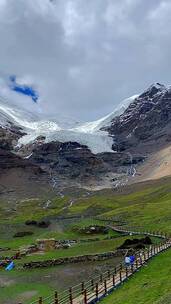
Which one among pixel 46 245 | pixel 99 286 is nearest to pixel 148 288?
pixel 99 286

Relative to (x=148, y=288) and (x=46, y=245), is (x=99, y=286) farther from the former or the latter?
(x=46, y=245)

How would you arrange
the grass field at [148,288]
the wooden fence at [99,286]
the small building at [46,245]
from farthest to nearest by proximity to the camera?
the small building at [46,245], the wooden fence at [99,286], the grass field at [148,288]

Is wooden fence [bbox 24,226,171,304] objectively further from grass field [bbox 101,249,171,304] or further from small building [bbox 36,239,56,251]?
small building [bbox 36,239,56,251]

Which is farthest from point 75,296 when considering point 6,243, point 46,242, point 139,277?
point 6,243

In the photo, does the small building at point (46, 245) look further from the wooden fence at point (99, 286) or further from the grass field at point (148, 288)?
the grass field at point (148, 288)

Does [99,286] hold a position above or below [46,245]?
below

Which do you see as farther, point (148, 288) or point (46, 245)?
point (46, 245)

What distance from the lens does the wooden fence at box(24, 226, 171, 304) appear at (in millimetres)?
45094

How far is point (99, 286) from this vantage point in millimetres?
52375

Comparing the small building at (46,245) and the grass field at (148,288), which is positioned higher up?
the small building at (46,245)

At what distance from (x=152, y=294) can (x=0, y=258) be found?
2087 inches

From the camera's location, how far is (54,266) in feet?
259

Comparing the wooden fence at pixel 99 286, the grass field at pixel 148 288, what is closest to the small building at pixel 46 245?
the wooden fence at pixel 99 286

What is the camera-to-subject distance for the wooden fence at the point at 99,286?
4509 centimetres
